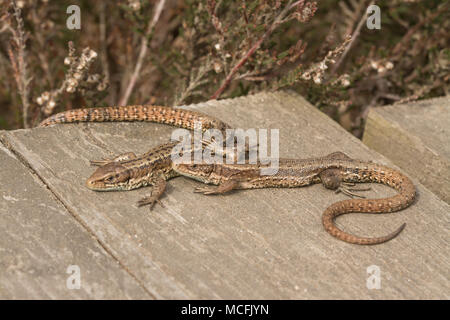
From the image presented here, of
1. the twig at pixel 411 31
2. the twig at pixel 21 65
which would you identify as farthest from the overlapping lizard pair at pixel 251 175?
the twig at pixel 411 31

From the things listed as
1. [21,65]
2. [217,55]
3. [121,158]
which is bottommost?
[121,158]

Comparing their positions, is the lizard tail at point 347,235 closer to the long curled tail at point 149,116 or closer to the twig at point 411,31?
the long curled tail at point 149,116

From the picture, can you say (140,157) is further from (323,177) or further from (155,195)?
(323,177)

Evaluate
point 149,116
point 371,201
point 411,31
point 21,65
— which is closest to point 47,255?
point 149,116

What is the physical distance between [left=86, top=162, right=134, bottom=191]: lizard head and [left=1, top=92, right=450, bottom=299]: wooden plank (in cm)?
6

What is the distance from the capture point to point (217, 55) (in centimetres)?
572

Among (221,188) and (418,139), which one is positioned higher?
(418,139)

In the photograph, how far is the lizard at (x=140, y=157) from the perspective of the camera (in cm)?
358

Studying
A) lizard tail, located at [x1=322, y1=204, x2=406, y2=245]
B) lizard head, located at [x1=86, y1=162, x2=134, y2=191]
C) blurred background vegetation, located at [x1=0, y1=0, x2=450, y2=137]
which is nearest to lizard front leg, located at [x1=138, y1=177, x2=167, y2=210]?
lizard head, located at [x1=86, y1=162, x2=134, y2=191]

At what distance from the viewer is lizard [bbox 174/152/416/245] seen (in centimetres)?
377

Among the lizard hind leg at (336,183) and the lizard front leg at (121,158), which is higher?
the lizard front leg at (121,158)

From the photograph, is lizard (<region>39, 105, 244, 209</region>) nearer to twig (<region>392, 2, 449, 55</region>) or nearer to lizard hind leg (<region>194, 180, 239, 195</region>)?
lizard hind leg (<region>194, 180, 239, 195</region>)

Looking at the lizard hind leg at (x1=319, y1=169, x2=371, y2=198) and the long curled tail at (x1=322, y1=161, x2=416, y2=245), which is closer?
the long curled tail at (x1=322, y1=161, x2=416, y2=245)

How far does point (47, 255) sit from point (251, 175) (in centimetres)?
166
